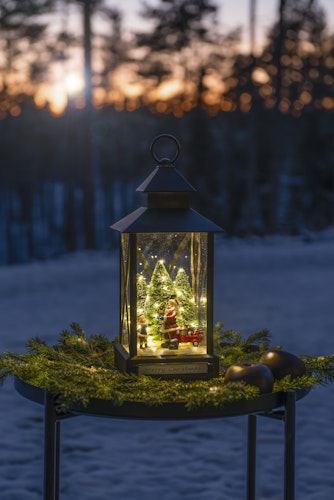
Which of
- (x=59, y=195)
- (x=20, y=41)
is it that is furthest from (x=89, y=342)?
(x=59, y=195)

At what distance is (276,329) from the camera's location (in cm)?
1045

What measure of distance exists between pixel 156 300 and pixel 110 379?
40 cm

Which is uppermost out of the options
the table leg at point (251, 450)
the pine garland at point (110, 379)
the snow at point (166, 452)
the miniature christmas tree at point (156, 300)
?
the miniature christmas tree at point (156, 300)

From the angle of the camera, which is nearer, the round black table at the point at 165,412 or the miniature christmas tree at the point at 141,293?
the round black table at the point at 165,412

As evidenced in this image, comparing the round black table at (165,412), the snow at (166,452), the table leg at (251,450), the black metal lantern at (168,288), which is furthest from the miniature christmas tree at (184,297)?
the snow at (166,452)

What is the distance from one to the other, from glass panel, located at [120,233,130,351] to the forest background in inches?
936

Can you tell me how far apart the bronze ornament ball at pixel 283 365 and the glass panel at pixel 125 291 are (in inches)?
23.7

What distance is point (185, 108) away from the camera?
4191 cm

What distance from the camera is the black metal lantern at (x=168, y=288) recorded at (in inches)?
131

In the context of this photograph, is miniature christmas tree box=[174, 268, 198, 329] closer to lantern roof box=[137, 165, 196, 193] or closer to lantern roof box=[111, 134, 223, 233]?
lantern roof box=[111, 134, 223, 233]

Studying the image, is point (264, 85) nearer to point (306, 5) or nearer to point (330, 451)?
point (306, 5)

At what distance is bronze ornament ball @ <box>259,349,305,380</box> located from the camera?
130 inches

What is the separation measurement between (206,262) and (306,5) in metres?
35.8

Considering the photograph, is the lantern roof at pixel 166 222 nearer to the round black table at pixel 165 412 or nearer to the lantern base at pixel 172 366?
the lantern base at pixel 172 366
